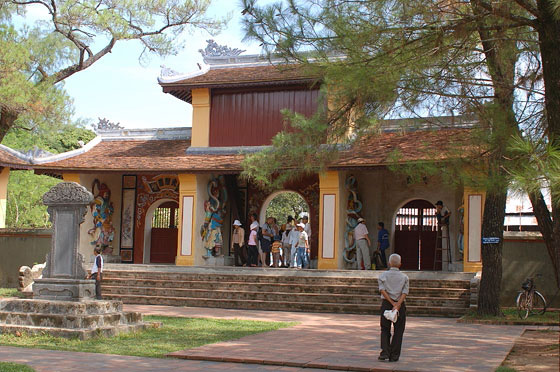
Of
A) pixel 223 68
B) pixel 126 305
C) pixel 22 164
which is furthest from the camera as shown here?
pixel 223 68

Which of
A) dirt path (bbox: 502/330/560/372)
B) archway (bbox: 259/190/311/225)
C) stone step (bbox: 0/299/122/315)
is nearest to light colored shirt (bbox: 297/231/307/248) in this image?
dirt path (bbox: 502/330/560/372)

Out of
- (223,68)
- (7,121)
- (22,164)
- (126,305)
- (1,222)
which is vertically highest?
(223,68)

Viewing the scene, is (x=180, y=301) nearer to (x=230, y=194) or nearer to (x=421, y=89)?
(x=230, y=194)

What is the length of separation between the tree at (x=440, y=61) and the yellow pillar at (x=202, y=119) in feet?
31.8

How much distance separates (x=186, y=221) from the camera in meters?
20.1

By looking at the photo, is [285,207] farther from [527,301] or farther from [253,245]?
[527,301]

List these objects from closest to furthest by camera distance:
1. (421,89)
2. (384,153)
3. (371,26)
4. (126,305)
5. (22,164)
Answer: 1. (371,26)
2. (421,89)
3. (126,305)
4. (384,153)
5. (22,164)

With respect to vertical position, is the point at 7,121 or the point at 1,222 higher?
the point at 7,121

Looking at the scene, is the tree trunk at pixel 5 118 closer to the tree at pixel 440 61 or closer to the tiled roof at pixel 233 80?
the tiled roof at pixel 233 80

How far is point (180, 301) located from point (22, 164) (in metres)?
7.23

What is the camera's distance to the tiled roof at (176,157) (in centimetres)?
1800

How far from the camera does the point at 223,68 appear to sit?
22391 millimetres

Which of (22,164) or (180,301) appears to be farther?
(22,164)

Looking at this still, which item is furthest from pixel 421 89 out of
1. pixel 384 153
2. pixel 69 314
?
pixel 384 153
